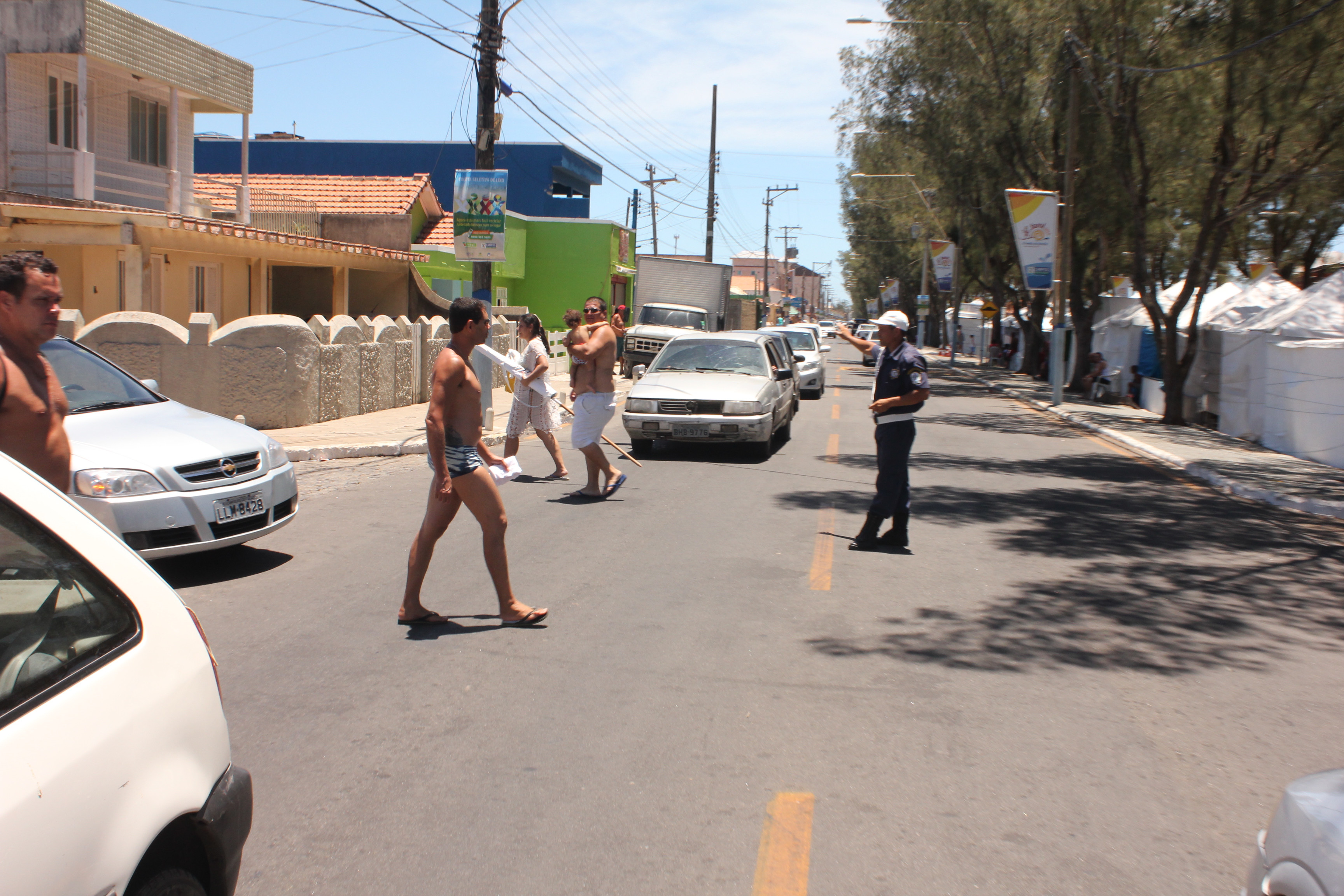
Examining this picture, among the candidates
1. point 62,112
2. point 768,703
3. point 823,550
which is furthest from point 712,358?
point 62,112

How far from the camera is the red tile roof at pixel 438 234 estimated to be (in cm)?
3269

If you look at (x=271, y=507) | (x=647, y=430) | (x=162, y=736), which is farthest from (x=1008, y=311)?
(x=162, y=736)

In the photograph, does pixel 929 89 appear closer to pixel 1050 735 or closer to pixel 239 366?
pixel 239 366

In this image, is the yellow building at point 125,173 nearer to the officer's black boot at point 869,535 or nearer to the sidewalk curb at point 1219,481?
the officer's black boot at point 869,535

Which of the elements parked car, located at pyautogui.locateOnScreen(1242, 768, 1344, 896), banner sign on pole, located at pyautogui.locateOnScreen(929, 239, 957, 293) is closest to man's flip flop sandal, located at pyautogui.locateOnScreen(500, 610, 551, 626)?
parked car, located at pyautogui.locateOnScreen(1242, 768, 1344, 896)

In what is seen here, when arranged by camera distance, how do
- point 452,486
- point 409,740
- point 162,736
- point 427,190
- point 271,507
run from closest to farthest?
point 162,736 → point 409,740 → point 452,486 → point 271,507 → point 427,190

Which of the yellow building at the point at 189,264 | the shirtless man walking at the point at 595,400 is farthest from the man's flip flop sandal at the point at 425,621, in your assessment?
the yellow building at the point at 189,264

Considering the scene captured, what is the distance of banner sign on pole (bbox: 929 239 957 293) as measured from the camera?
4062 cm

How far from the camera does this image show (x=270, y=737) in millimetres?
4496

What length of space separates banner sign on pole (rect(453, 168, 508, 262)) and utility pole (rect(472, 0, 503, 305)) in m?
0.28

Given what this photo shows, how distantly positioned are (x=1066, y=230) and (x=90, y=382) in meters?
23.0

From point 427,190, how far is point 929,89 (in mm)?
14850

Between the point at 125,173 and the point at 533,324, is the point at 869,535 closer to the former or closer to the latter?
the point at 533,324

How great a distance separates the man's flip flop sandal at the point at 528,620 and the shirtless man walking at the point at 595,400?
4.03 m
